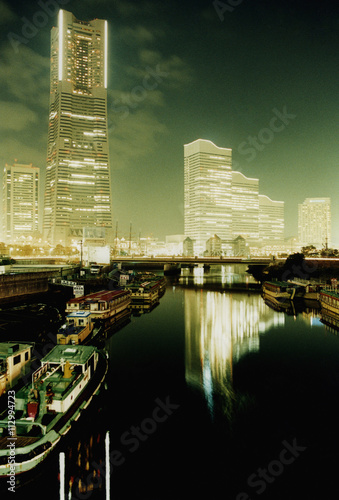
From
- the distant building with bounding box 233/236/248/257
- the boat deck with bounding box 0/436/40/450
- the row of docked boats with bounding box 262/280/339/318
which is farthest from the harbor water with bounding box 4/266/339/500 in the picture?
the distant building with bounding box 233/236/248/257

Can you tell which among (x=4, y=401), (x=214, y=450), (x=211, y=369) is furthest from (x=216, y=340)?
(x=4, y=401)

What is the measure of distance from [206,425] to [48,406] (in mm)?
7997

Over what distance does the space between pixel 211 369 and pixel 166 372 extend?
3565 millimetres

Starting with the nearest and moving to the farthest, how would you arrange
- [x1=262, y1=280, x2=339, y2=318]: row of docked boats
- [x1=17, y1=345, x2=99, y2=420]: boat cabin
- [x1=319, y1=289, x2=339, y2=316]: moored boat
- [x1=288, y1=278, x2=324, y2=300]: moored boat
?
[x1=17, y1=345, x2=99, y2=420]: boat cabin, [x1=319, y1=289, x2=339, y2=316]: moored boat, [x1=262, y1=280, x2=339, y2=318]: row of docked boats, [x1=288, y1=278, x2=324, y2=300]: moored boat

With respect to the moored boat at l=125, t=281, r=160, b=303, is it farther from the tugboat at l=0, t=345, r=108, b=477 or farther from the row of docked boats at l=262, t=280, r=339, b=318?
the tugboat at l=0, t=345, r=108, b=477

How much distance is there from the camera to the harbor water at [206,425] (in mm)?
11898

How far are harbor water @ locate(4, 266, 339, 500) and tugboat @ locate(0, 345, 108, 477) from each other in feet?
2.59

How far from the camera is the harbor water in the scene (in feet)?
39.0

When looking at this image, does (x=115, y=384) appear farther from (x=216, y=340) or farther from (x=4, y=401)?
(x=216, y=340)

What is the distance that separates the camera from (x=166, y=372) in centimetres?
2262

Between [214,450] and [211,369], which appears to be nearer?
[214,450]

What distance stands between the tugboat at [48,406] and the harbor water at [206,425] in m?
0.79

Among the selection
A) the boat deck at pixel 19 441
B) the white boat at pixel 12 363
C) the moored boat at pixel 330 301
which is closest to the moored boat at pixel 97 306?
the white boat at pixel 12 363

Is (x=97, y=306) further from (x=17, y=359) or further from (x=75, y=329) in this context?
(x=17, y=359)
